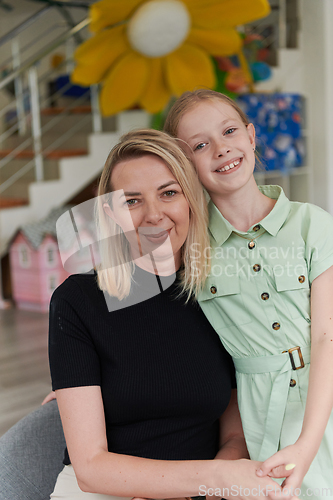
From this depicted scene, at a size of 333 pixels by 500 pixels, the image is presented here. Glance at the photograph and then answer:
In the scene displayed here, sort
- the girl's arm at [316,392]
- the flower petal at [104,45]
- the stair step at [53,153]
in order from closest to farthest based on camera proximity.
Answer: the girl's arm at [316,392] < the flower petal at [104,45] < the stair step at [53,153]

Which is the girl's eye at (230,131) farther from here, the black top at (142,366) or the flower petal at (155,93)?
the flower petal at (155,93)

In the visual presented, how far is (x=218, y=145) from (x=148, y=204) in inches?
6.8

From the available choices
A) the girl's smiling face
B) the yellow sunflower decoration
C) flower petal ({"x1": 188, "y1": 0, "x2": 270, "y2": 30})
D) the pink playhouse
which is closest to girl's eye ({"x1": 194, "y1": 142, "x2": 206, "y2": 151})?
the girl's smiling face

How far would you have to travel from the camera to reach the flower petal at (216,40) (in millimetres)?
3535

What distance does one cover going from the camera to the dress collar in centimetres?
96

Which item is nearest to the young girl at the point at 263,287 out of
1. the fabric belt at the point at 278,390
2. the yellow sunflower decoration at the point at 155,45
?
the fabric belt at the point at 278,390

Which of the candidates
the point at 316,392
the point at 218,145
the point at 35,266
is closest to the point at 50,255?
the point at 35,266

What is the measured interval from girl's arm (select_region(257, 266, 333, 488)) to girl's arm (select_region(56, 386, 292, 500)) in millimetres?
54

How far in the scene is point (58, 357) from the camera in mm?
887

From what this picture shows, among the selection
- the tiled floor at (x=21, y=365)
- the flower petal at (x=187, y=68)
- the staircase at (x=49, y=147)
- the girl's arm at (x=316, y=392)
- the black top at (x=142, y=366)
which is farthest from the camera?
the staircase at (x=49, y=147)

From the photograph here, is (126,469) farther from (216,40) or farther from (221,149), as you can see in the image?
(216,40)

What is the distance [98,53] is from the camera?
137 inches

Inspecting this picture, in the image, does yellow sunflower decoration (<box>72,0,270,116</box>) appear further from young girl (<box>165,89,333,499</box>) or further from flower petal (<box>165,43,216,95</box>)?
young girl (<box>165,89,333,499</box>)

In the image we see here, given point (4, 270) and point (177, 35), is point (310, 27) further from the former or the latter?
point (4, 270)
